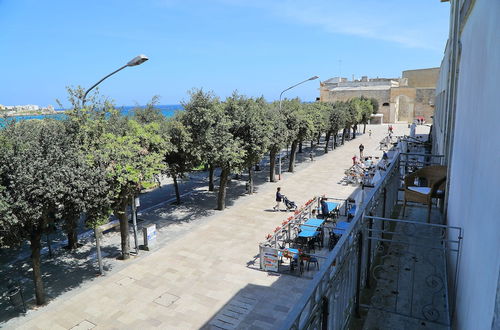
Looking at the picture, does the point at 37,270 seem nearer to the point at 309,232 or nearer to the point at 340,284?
the point at 309,232

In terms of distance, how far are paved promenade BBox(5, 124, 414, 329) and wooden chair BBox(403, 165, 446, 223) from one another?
188 inches

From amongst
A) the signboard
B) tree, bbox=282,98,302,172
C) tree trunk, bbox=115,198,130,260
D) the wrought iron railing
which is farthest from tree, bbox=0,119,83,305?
tree, bbox=282,98,302,172

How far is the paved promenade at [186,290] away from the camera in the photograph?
9430 millimetres

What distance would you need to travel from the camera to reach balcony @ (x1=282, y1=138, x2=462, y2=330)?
299cm

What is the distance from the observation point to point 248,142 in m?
18.2

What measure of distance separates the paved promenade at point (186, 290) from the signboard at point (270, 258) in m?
0.34

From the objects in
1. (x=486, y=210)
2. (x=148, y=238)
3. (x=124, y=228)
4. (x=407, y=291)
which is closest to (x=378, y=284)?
(x=407, y=291)

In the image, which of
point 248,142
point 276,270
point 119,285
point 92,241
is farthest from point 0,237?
point 248,142

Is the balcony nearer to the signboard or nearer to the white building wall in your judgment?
the white building wall

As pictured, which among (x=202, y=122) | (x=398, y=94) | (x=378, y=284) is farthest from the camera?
(x=398, y=94)

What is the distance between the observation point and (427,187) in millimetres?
8047

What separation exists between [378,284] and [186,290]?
740 cm

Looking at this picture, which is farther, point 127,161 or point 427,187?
point 127,161

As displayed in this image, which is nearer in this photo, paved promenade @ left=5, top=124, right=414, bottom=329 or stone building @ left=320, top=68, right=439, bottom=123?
paved promenade @ left=5, top=124, right=414, bottom=329
